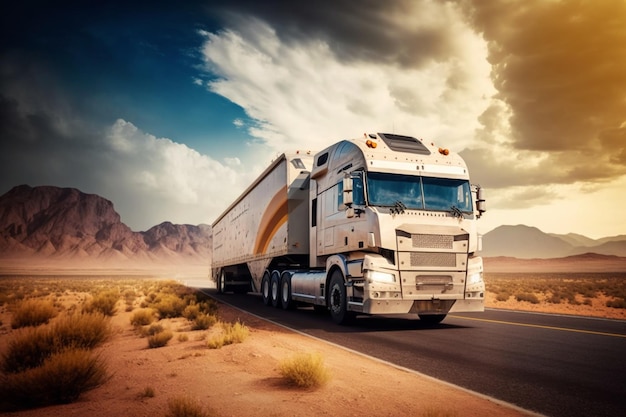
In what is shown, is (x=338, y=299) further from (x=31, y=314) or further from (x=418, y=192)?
(x=31, y=314)

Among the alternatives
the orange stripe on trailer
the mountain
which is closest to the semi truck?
the orange stripe on trailer

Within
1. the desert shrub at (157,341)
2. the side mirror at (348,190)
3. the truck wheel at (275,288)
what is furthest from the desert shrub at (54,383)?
the truck wheel at (275,288)

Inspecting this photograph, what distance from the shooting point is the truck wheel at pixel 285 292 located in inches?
596

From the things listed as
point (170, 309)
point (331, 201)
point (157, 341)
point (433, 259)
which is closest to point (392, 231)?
point (433, 259)

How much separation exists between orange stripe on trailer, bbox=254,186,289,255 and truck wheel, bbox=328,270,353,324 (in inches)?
147

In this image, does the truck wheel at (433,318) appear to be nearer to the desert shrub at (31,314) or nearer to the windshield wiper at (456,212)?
the windshield wiper at (456,212)

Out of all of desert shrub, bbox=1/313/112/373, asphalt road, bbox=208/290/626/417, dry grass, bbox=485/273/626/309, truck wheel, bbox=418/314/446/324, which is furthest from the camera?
dry grass, bbox=485/273/626/309

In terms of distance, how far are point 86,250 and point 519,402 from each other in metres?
160

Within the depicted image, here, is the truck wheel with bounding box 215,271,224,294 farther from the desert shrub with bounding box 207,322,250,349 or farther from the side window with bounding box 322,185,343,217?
the desert shrub with bounding box 207,322,250,349

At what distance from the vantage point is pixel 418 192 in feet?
34.8

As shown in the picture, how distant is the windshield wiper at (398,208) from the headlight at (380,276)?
1.37 metres

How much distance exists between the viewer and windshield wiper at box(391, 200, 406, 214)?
10039 mm

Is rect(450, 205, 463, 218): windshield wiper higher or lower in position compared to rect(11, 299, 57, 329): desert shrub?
higher

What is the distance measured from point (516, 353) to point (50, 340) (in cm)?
759
